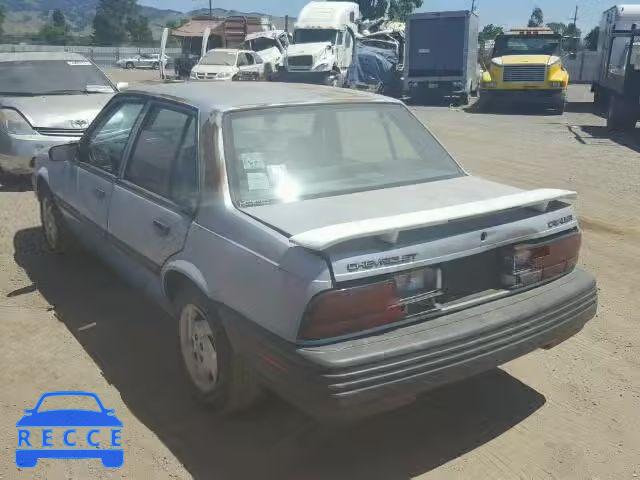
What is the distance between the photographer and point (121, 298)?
4891mm

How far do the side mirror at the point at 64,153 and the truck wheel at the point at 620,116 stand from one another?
13.4 m

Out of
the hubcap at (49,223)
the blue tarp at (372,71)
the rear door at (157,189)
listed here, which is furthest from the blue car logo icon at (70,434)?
the blue tarp at (372,71)

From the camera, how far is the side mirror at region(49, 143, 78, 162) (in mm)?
4785

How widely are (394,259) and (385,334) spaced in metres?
0.32

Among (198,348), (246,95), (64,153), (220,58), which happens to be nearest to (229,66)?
(220,58)

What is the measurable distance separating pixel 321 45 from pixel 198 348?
23646mm

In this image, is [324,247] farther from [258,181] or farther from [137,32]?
[137,32]

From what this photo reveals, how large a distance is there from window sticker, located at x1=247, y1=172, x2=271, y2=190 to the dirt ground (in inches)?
46.0

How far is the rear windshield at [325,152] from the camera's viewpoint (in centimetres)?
328

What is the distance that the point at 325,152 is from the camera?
11.9 feet

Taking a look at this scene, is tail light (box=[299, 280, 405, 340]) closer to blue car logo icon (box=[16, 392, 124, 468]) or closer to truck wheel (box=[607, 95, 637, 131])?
blue car logo icon (box=[16, 392, 124, 468])

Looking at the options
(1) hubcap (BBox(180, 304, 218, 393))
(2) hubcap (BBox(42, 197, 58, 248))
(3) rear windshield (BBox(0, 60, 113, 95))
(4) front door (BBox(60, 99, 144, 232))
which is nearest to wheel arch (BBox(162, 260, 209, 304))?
(1) hubcap (BBox(180, 304, 218, 393))

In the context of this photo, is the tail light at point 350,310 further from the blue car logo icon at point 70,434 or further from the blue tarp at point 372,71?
the blue tarp at point 372,71

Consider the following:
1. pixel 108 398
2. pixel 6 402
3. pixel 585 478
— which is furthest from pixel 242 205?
pixel 585 478
